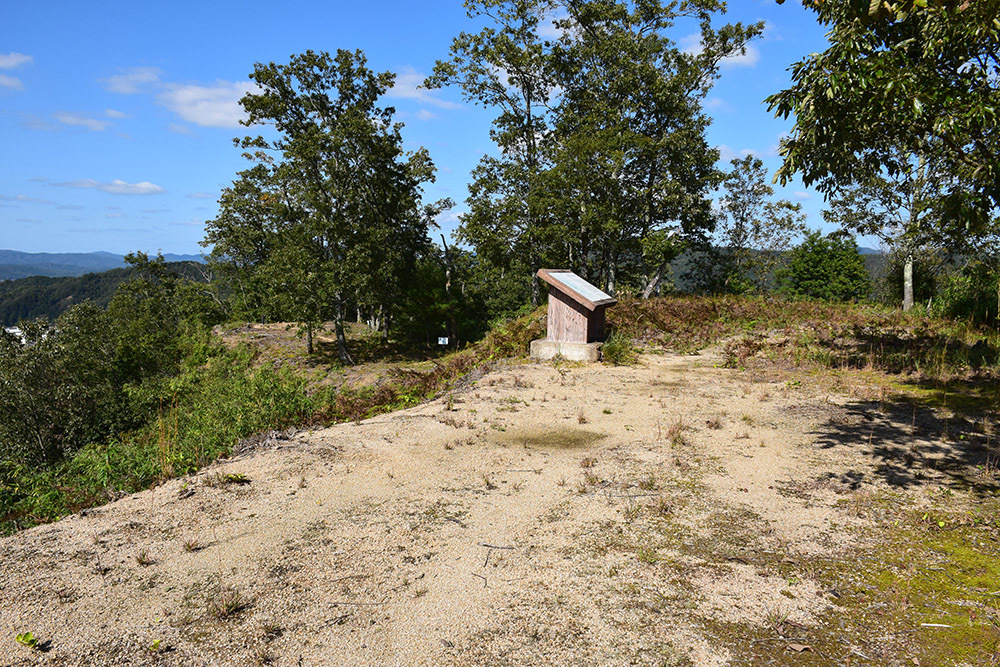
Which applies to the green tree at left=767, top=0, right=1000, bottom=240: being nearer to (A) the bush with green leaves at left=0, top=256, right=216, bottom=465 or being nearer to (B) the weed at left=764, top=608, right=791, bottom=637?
(B) the weed at left=764, top=608, right=791, bottom=637

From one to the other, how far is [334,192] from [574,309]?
17974mm

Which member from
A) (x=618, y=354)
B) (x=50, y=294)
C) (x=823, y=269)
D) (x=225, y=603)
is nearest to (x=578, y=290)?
(x=618, y=354)

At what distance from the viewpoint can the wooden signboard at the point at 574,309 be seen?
1388 centimetres

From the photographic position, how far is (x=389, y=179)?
2862cm

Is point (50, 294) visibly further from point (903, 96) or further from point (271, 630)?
point (903, 96)

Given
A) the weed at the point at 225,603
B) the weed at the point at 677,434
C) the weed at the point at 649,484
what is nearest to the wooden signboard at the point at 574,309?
the weed at the point at 677,434

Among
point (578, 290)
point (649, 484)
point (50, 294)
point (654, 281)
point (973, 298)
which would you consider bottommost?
point (649, 484)

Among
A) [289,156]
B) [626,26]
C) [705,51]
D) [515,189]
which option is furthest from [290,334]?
[705,51]

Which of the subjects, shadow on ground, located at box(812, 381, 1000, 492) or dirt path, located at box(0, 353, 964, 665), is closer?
dirt path, located at box(0, 353, 964, 665)

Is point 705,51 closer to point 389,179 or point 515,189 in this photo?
point 515,189

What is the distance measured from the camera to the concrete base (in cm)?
1380

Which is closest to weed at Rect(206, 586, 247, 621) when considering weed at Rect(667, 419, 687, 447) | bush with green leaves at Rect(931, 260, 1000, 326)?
weed at Rect(667, 419, 687, 447)

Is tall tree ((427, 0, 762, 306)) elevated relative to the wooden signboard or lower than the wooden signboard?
elevated

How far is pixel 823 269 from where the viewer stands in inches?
1435
